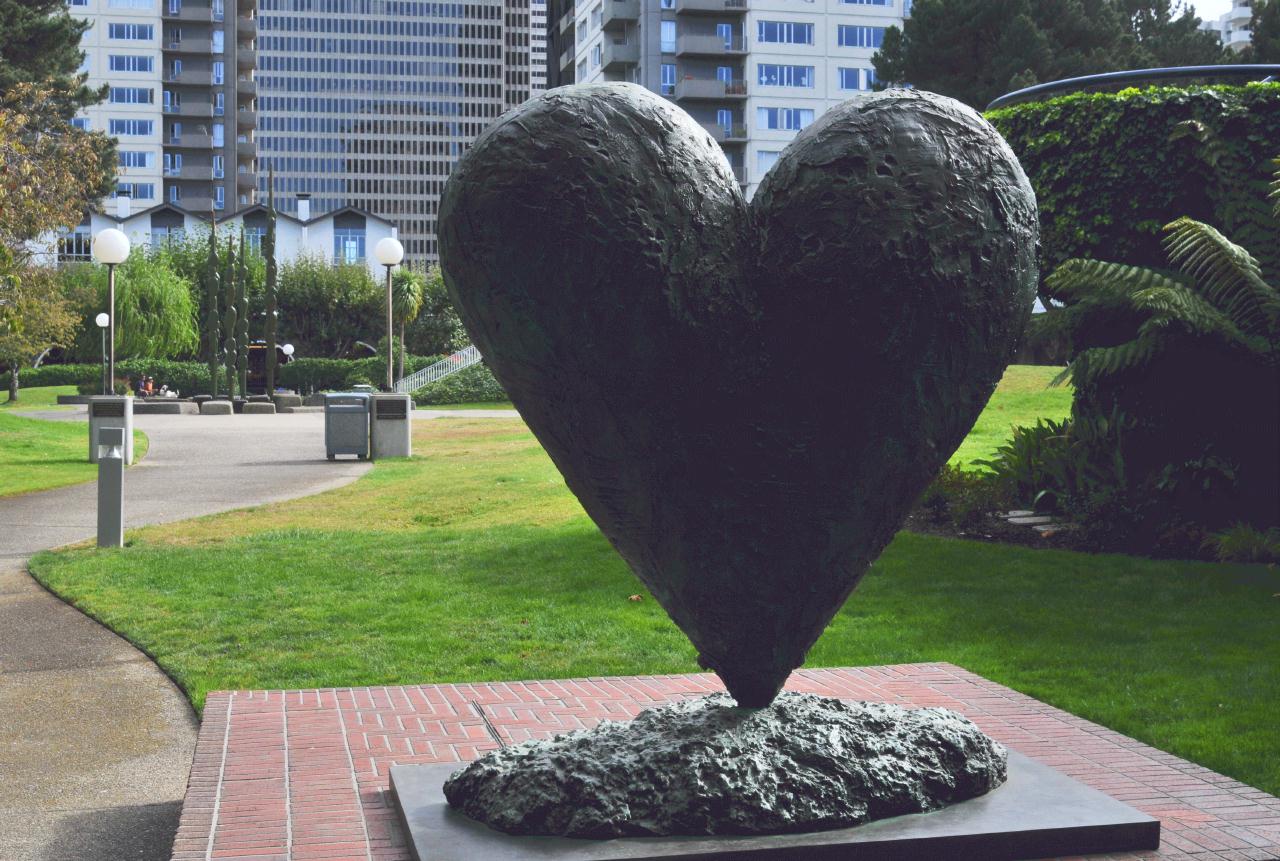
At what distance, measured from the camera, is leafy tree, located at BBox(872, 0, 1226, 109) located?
154 feet

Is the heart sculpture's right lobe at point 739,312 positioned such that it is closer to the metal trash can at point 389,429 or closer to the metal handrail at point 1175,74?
the metal handrail at point 1175,74

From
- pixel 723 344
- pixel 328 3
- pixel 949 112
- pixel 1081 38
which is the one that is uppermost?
pixel 328 3

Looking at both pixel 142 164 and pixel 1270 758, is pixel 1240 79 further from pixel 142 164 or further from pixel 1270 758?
pixel 142 164

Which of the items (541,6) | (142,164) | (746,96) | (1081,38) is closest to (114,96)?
(142,164)

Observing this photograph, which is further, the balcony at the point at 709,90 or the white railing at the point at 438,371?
the balcony at the point at 709,90

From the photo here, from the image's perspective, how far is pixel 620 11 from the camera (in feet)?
259

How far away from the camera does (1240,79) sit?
1236 cm

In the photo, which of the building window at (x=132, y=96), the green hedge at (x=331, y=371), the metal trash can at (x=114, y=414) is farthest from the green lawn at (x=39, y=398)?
the building window at (x=132, y=96)

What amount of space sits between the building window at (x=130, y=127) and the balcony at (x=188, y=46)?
5799 millimetres

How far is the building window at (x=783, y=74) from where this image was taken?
77.8 metres

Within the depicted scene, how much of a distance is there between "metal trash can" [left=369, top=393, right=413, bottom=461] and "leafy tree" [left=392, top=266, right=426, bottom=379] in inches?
1331

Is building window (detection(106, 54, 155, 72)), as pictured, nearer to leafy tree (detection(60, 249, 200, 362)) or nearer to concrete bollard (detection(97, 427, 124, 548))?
leafy tree (detection(60, 249, 200, 362))

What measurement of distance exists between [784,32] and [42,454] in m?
62.4

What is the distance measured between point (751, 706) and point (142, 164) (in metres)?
107
